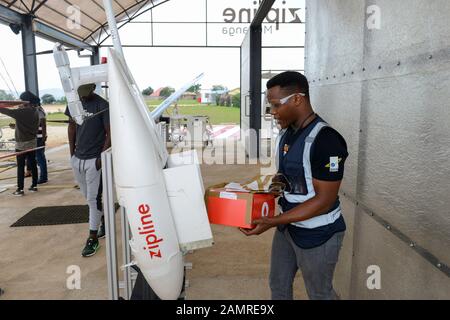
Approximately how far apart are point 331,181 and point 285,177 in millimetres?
290

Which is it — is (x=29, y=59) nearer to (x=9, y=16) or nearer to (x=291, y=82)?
(x=9, y=16)

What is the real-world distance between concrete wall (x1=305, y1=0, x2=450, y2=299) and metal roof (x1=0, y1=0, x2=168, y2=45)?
938 cm

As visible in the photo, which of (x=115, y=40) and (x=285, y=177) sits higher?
(x=115, y=40)

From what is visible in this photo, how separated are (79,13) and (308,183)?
12.8 meters

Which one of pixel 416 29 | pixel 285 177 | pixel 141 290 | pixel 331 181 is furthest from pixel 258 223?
pixel 141 290

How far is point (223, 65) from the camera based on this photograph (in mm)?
14953

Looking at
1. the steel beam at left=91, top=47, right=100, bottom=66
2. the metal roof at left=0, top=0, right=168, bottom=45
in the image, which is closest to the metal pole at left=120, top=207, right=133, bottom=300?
the metal roof at left=0, top=0, right=168, bottom=45

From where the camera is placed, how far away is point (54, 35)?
448 inches

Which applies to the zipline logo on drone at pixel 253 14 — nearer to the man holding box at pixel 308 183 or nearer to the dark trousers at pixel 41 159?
the dark trousers at pixel 41 159

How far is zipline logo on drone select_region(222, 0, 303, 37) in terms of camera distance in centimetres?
1388

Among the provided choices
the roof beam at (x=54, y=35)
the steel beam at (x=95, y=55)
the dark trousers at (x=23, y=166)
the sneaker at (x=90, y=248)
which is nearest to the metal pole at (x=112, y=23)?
the sneaker at (x=90, y=248)

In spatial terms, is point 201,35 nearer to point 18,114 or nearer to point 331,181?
point 18,114

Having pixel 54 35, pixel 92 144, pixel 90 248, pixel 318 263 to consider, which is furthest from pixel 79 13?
pixel 318 263
